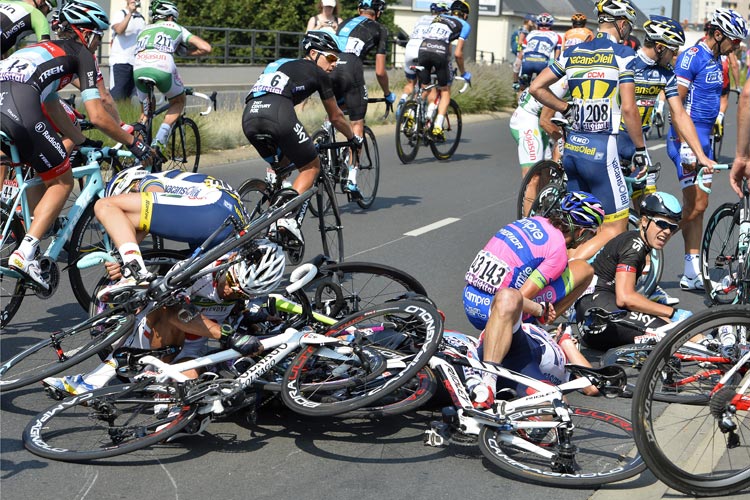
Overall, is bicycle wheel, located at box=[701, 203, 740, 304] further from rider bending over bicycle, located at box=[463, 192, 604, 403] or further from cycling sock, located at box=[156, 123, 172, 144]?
cycling sock, located at box=[156, 123, 172, 144]

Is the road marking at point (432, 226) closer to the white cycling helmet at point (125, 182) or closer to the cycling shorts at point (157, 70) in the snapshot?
the cycling shorts at point (157, 70)

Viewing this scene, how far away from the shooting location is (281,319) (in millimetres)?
6055

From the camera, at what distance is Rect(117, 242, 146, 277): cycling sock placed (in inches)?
220

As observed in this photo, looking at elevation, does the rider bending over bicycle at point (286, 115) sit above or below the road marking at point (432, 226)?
above

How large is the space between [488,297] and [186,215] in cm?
184

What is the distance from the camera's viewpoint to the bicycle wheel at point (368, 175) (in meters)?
12.3

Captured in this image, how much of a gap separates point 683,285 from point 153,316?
17.8ft

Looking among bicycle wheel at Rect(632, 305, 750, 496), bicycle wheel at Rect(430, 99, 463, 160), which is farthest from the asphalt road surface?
bicycle wheel at Rect(430, 99, 463, 160)

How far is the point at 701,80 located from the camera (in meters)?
9.70

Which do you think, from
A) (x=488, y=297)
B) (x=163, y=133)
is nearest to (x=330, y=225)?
(x=488, y=297)

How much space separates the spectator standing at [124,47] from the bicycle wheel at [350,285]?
9052 millimetres

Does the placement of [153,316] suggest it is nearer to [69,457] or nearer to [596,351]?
[69,457]

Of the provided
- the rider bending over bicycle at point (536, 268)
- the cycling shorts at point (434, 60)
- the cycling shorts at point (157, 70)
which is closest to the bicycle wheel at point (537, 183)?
the rider bending over bicycle at point (536, 268)

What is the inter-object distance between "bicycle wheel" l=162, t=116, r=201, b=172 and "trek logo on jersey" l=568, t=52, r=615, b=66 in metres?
5.51
